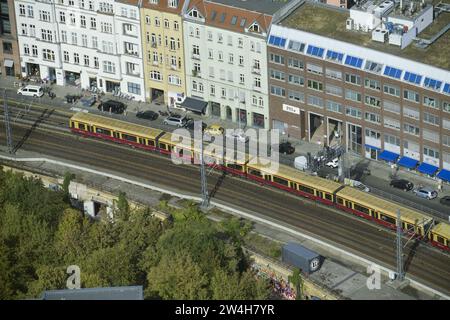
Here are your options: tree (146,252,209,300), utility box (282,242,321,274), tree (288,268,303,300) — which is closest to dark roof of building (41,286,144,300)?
tree (146,252,209,300)

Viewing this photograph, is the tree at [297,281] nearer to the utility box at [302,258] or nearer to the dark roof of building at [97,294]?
the utility box at [302,258]

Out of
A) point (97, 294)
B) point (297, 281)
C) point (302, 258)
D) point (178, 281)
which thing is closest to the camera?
point (97, 294)

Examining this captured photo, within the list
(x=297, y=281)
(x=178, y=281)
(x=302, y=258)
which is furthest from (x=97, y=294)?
(x=302, y=258)

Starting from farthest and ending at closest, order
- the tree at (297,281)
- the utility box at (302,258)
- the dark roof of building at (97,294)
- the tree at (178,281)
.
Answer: the utility box at (302,258)
the tree at (297,281)
the tree at (178,281)
the dark roof of building at (97,294)

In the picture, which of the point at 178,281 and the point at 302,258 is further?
the point at 302,258

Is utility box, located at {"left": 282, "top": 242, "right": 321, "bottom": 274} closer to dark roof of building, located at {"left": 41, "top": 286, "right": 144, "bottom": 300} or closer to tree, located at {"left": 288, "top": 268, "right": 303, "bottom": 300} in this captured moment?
tree, located at {"left": 288, "top": 268, "right": 303, "bottom": 300}

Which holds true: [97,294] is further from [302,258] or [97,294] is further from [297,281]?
[302,258]

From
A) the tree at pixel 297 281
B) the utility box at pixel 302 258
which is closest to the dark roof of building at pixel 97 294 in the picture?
the tree at pixel 297 281
